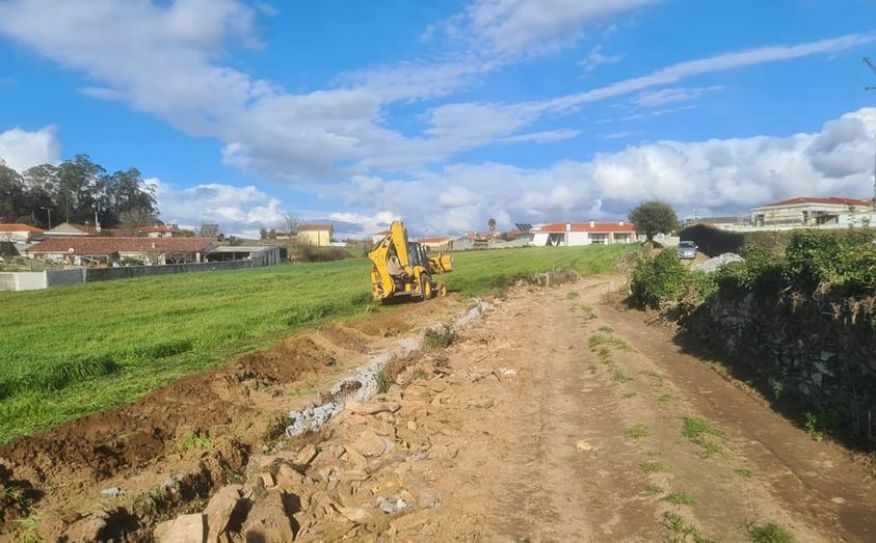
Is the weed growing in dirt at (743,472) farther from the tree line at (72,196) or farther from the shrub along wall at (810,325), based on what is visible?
the tree line at (72,196)

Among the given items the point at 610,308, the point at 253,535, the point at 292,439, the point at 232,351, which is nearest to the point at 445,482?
the point at 253,535

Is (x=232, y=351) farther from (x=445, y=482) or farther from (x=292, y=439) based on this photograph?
(x=445, y=482)

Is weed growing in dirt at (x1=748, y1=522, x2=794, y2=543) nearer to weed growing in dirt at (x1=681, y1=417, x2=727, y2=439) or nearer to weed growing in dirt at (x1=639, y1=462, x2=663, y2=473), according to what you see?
weed growing in dirt at (x1=639, y1=462, x2=663, y2=473)

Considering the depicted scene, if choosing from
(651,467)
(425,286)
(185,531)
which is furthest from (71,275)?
(651,467)

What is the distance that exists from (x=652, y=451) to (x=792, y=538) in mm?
2268

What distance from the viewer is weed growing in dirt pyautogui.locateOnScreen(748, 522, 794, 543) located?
18.0ft

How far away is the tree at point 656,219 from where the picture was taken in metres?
96.8

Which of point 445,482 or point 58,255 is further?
point 58,255

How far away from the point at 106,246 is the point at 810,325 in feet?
247

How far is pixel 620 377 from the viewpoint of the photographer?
38.3ft

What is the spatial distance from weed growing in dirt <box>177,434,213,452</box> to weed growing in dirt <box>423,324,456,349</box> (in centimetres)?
A: 832

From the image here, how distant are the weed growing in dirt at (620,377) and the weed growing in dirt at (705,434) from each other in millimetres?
2376

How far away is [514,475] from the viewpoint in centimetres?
738

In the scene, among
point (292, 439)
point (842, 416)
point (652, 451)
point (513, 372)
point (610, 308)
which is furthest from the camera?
point (610, 308)
